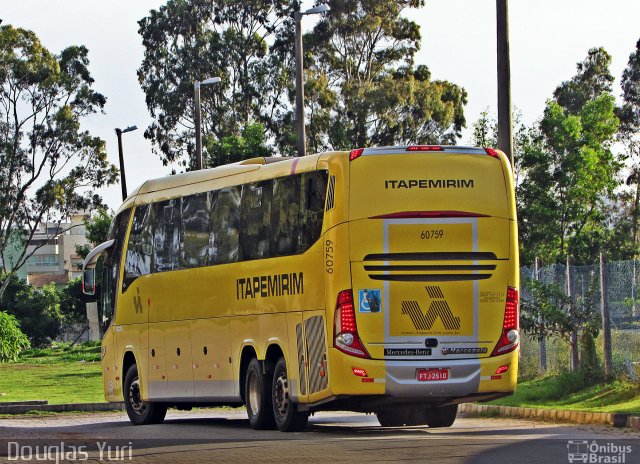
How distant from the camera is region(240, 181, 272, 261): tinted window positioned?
19359mm

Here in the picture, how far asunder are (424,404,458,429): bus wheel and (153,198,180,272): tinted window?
15.9 ft

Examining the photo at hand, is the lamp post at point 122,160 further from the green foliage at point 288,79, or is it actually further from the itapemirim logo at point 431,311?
the itapemirim logo at point 431,311

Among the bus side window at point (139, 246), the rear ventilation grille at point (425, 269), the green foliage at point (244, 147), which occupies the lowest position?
the rear ventilation grille at point (425, 269)

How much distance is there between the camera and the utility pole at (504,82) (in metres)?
23.1

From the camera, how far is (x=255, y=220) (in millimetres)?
19688

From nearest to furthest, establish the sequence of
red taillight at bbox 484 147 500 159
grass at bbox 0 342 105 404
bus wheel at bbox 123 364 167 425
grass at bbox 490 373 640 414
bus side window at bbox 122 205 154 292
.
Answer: red taillight at bbox 484 147 500 159
grass at bbox 490 373 640 414
bus side window at bbox 122 205 154 292
bus wheel at bbox 123 364 167 425
grass at bbox 0 342 105 404

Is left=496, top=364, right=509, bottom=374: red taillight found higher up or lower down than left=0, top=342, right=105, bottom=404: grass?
higher up

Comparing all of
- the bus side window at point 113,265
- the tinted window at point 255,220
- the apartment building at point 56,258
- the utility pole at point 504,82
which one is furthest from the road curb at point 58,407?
the apartment building at point 56,258

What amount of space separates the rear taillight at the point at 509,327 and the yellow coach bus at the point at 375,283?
21mm

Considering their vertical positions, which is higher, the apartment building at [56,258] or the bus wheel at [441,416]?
the apartment building at [56,258]

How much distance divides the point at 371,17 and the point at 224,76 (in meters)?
8.38

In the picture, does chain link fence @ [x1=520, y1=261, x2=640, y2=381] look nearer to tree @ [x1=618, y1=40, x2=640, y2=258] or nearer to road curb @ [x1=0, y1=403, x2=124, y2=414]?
road curb @ [x1=0, y1=403, x2=124, y2=414]

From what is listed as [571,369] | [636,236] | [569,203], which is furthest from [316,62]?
[571,369]

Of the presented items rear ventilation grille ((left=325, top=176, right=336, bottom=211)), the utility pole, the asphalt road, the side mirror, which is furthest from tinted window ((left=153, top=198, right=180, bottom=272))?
the utility pole
